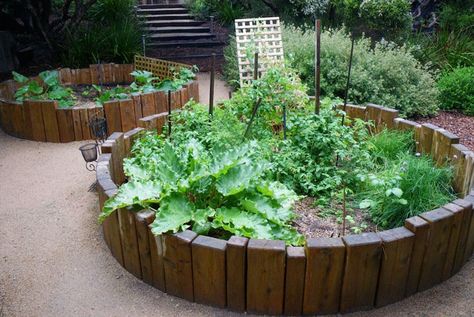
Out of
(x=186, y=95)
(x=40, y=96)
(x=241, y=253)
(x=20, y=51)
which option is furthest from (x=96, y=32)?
(x=241, y=253)

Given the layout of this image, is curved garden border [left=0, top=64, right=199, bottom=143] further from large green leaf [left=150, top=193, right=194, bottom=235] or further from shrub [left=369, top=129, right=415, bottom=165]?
shrub [left=369, top=129, right=415, bottom=165]

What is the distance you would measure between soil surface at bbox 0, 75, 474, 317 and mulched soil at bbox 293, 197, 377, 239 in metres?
0.62

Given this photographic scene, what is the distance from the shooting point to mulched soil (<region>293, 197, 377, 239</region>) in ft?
9.89

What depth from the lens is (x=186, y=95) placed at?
19.0ft

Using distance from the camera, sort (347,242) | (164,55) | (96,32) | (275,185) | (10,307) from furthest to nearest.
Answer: (164,55), (96,32), (275,185), (10,307), (347,242)

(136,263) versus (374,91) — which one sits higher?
(374,91)

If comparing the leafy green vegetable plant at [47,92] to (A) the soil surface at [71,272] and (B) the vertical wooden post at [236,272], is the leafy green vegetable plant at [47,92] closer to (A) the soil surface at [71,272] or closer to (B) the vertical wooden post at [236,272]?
(A) the soil surface at [71,272]

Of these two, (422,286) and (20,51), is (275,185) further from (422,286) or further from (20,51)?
(20,51)

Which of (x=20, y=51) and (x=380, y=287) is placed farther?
(x=20, y=51)

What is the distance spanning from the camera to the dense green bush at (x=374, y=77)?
569 cm

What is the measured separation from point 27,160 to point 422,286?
3949mm

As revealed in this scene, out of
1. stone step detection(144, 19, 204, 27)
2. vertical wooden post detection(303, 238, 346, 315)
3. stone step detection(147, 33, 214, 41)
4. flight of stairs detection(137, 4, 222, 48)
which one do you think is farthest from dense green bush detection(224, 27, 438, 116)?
stone step detection(144, 19, 204, 27)

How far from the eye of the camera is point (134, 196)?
2.65 meters

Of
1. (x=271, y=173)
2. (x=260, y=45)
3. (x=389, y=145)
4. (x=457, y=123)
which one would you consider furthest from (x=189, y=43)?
(x=271, y=173)
